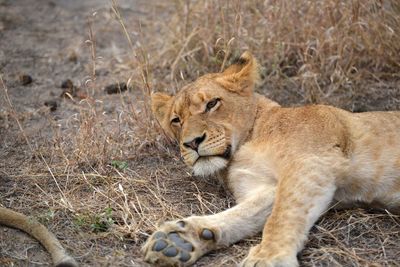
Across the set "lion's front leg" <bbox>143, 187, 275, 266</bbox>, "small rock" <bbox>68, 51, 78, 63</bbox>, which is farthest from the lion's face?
"small rock" <bbox>68, 51, 78, 63</bbox>

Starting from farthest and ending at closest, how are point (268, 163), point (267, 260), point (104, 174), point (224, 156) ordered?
point (104, 174) < point (224, 156) < point (268, 163) < point (267, 260)

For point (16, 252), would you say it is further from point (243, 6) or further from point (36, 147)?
point (243, 6)

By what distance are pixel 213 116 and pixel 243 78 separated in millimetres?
369

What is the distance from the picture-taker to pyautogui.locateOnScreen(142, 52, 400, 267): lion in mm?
3148

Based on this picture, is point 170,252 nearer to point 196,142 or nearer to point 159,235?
point 159,235

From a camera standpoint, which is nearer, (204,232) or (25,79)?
(204,232)

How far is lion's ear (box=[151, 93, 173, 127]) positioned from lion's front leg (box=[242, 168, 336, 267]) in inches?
45.0

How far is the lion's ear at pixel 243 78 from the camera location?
397cm

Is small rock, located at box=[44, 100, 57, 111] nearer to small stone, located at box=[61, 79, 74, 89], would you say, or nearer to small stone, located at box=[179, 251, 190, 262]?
small stone, located at box=[61, 79, 74, 89]

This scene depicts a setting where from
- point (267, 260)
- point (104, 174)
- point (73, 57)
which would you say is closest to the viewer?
point (267, 260)

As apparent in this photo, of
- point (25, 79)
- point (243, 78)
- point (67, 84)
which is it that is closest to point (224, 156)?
point (243, 78)

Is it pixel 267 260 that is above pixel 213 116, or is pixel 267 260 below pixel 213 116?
below

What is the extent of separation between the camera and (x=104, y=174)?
4.14m

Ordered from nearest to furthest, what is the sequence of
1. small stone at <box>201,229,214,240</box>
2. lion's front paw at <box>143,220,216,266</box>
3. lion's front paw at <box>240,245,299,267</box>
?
lion's front paw at <box>240,245,299,267</box> < lion's front paw at <box>143,220,216,266</box> < small stone at <box>201,229,214,240</box>
